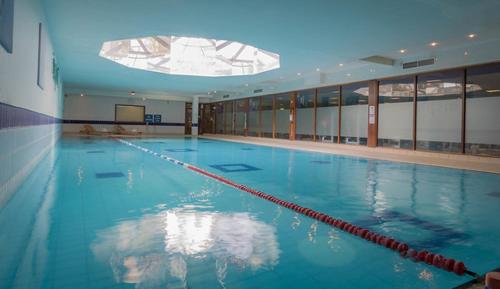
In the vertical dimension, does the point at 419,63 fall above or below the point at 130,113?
above

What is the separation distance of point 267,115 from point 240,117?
393cm

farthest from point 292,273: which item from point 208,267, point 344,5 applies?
point 344,5

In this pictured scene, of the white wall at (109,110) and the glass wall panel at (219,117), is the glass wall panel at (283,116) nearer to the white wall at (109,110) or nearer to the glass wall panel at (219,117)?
the glass wall panel at (219,117)

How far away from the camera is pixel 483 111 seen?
962cm

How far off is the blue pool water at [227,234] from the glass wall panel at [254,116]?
16.5 m

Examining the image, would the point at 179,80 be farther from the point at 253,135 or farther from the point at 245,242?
the point at 245,242

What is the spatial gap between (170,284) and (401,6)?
7.01m

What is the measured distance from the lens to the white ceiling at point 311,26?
6996 millimetres

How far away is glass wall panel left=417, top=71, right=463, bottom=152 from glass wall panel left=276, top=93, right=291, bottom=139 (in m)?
8.29

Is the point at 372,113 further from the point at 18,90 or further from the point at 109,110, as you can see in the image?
the point at 109,110

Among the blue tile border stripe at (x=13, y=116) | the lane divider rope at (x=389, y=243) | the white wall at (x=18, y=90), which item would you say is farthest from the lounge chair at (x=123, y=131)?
the lane divider rope at (x=389, y=243)

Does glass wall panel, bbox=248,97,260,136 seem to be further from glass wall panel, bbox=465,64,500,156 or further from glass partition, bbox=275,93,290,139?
glass wall panel, bbox=465,64,500,156

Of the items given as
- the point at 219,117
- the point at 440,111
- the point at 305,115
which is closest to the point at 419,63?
the point at 440,111

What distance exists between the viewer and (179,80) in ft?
63.2
